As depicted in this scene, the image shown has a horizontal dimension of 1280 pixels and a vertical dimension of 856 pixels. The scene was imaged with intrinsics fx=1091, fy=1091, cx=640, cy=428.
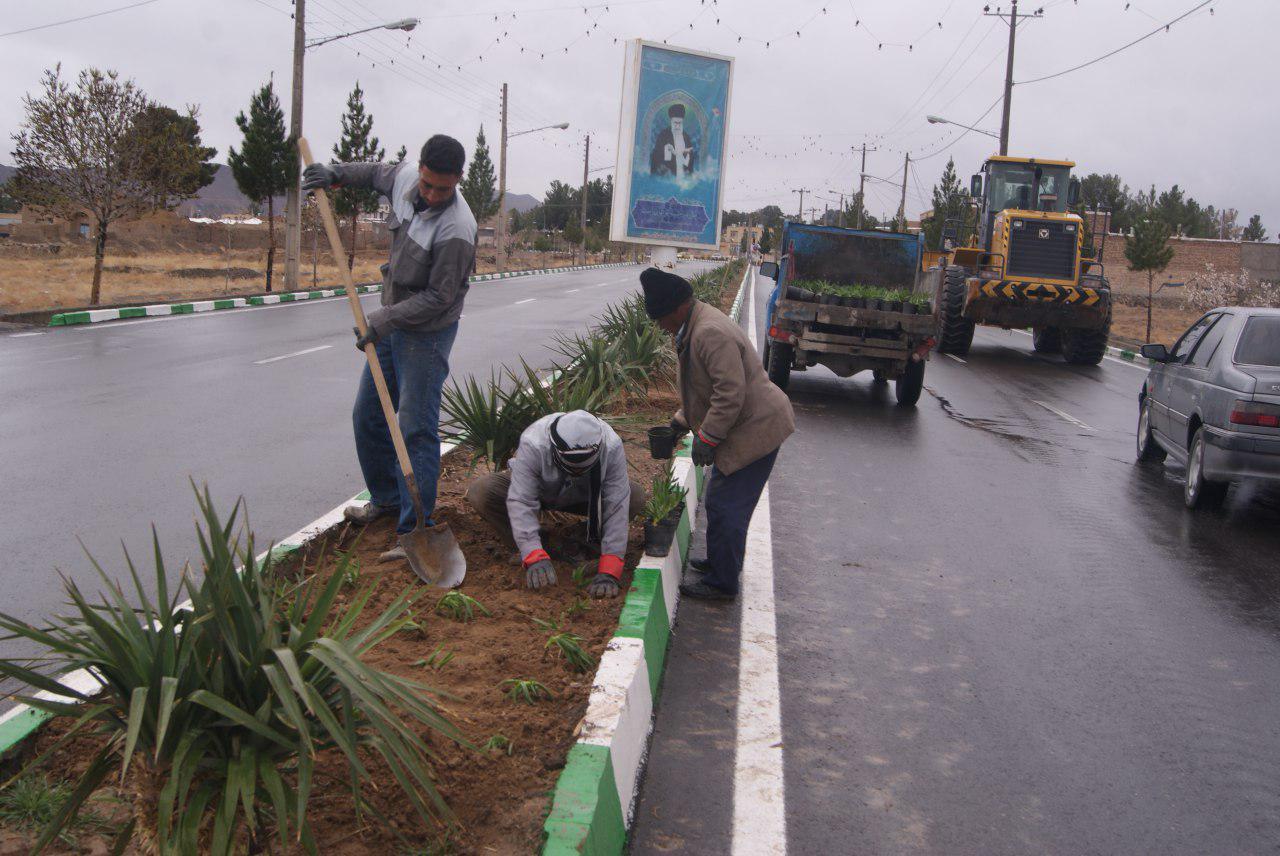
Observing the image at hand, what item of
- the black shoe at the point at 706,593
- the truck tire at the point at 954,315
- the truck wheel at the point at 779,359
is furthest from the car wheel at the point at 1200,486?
the truck tire at the point at 954,315

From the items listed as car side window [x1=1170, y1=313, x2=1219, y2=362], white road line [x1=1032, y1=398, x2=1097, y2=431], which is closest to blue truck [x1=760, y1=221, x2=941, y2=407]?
white road line [x1=1032, y1=398, x2=1097, y2=431]

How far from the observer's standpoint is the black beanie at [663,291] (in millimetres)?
4988

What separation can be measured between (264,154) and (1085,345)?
66.3 ft

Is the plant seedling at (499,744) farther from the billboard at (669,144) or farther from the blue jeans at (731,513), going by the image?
the billboard at (669,144)

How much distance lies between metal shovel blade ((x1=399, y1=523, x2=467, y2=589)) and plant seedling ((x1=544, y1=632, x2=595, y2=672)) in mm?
876

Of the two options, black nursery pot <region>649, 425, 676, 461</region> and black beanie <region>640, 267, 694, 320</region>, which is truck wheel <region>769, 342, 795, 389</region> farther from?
black beanie <region>640, 267, 694, 320</region>

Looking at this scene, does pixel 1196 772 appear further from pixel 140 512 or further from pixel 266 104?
pixel 266 104

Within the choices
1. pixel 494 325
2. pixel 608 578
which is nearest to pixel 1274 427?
pixel 608 578

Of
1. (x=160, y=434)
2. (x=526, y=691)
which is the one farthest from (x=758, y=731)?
(x=160, y=434)

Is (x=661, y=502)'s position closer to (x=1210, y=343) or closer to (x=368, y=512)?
(x=368, y=512)

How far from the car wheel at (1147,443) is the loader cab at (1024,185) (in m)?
11.7

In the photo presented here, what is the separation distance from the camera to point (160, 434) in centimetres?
866

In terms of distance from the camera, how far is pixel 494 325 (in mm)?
19953

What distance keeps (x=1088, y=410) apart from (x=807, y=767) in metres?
11.2
